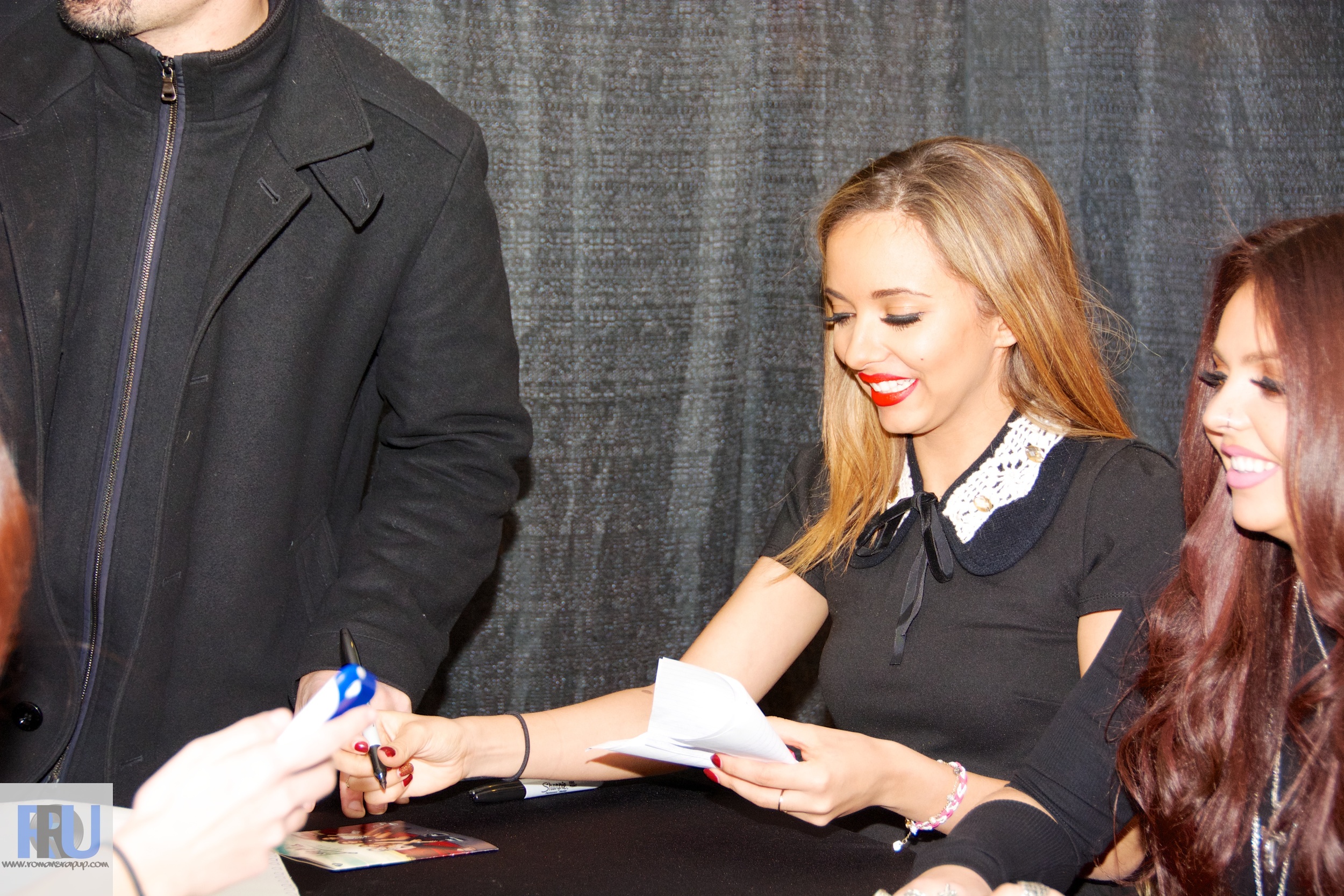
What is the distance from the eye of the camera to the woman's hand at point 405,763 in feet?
4.34

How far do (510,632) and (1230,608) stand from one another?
48.5 inches

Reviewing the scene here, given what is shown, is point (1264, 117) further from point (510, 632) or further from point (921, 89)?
point (510, 632)

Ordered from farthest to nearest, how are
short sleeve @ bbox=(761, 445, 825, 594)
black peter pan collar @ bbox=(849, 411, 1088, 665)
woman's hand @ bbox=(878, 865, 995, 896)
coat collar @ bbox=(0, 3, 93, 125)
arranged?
short sleeve @ bbox=(761, 445, 825, 594), black peter pan collar @ bbox=(849, 411, 1088, 665), coat collar @ bbox=(0, 3, 93, 125), woman's hand @ bbox=(878, 865, 995, 896)

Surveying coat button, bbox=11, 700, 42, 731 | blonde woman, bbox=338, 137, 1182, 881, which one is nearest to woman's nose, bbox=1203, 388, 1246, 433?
blonde woman, bbox=338, 137, 1182, 881

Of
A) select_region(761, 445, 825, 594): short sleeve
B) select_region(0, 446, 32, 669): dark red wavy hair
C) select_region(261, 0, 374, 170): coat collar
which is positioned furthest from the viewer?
select_region(761, 445, 825, 594): short sleeve

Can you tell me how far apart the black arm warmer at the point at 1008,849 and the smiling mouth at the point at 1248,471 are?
421mm

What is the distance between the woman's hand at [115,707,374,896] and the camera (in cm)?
82

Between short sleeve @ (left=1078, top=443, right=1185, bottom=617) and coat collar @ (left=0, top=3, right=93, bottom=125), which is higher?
coat collar @ (left=0, top=3, right=93, bottom=125)

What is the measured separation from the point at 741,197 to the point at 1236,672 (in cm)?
119

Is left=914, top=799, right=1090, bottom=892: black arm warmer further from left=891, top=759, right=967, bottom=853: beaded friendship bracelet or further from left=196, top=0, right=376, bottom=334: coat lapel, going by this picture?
left=196, top=0, right=376, bottom=334: coat lapel

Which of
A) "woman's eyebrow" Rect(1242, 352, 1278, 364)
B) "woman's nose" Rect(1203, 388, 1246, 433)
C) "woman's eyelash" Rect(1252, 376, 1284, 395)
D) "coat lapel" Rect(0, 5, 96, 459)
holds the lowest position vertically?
"woman's nose" Rect(1203, 388, 1246, 433)

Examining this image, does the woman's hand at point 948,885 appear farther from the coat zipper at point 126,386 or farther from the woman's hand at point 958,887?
the coat zipper at point 126,386

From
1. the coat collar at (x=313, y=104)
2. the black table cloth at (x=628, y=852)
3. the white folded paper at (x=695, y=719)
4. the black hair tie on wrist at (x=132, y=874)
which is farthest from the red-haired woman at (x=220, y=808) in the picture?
the coat collar at (x=313, y=104)

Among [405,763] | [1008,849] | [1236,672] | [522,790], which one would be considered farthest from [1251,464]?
[405,763]
